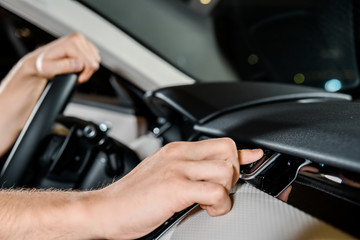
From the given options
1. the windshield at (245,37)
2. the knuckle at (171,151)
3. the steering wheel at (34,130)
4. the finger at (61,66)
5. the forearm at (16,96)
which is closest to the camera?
the knuckle at (171,151)

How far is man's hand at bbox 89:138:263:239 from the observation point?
0.56 metres

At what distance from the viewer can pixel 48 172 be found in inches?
47.2

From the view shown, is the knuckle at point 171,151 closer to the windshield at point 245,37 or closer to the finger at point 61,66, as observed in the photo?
the finger at point 61,66

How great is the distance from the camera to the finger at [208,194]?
55 centimetres

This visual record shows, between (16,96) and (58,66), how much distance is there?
0.94 ft

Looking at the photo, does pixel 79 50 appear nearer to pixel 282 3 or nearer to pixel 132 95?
pixel 132 95

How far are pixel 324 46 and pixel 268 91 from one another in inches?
31.6

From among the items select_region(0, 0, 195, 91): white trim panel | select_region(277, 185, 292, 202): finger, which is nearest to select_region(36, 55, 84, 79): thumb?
select_region(0, 0, 195, 91): white trim panel

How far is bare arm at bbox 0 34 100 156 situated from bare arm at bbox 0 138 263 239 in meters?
0.61

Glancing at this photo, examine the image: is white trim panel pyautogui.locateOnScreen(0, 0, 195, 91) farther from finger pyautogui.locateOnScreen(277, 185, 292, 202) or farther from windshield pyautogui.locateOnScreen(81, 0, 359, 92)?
finger pyautogui.locateOnScreen(277, 185, 292, 202)

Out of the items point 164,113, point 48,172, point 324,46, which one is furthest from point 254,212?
point 324,46

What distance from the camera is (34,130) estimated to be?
107 cm

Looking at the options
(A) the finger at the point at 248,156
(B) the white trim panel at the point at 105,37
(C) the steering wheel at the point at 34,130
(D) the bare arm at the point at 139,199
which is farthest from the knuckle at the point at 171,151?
(B) the white trim panel at the point at 105,37

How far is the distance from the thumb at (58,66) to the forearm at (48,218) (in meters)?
A: 0.59
